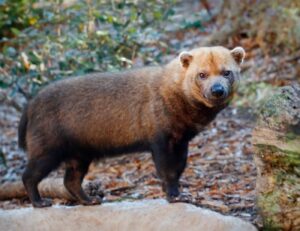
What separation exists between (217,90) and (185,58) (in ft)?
1.91

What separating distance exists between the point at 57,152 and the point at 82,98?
620 millimetres

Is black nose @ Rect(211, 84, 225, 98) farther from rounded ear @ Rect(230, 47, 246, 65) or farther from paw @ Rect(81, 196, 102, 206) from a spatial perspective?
paw @ Rect(81, 196, 102, 206)

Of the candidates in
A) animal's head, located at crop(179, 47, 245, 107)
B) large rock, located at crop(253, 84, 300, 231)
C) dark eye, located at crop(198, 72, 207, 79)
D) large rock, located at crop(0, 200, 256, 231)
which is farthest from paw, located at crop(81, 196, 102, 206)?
large rock, located at crop(253, 84, 300, 231)

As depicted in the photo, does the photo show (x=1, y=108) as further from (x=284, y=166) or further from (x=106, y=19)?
(x=284, y=166)

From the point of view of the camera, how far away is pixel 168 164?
6.16 m

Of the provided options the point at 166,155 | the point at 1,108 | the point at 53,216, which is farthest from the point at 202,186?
the point at 1,108

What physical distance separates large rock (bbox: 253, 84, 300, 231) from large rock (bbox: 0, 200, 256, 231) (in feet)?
1.49

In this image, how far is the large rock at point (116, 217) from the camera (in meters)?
5.43

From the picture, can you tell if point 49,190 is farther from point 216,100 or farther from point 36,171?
point 216,100

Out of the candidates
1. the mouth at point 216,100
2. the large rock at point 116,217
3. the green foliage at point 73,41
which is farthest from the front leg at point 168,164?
the green foliage at point 73,41

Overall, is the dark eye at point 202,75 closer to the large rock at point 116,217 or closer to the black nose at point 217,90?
the black nose at point 217,90

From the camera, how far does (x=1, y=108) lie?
12.8 meters

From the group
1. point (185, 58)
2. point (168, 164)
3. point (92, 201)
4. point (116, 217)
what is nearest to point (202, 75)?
point (185, 58)

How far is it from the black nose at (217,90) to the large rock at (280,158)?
2.33 ft
